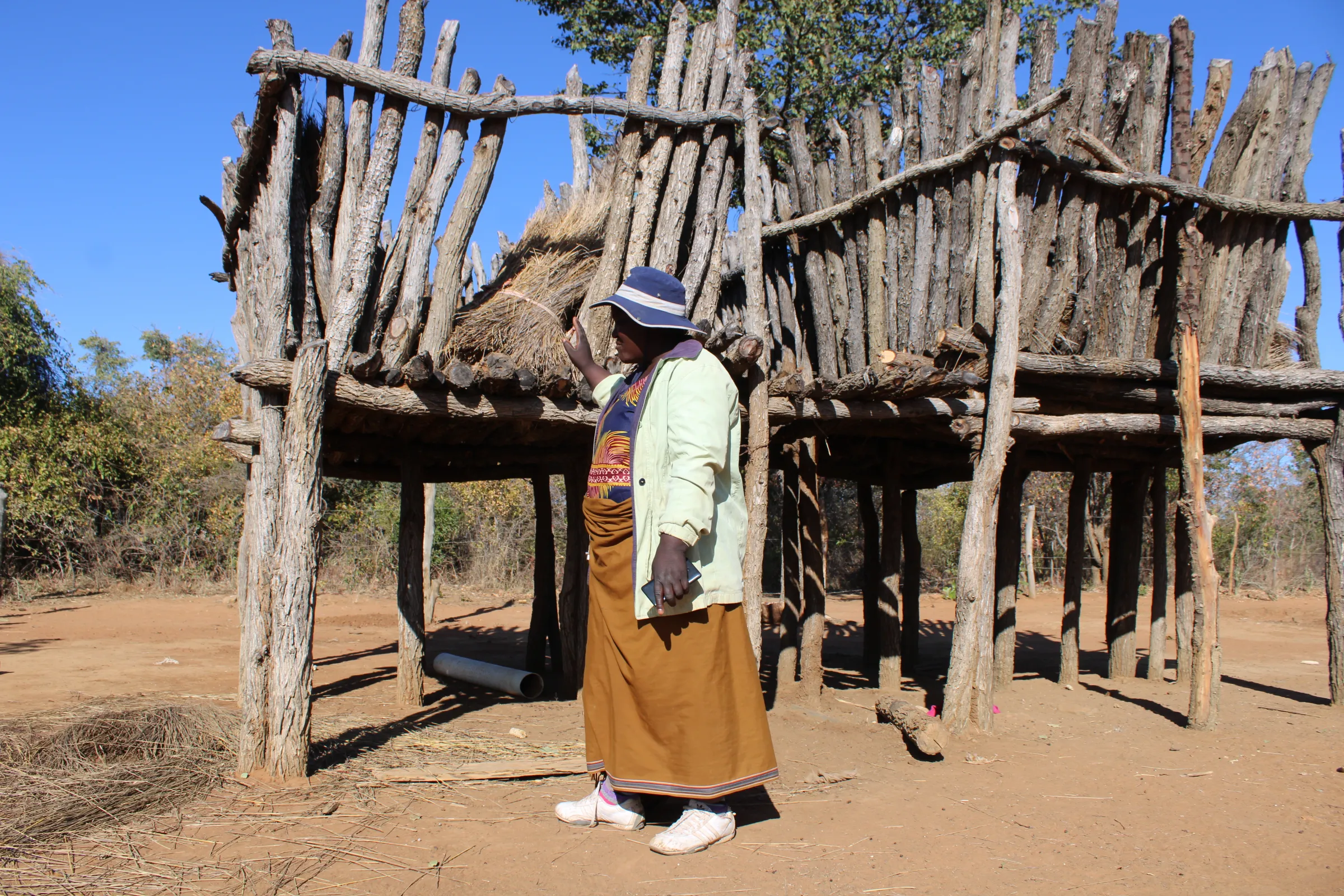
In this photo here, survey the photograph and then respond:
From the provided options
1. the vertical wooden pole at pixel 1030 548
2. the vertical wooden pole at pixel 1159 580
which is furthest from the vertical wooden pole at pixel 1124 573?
the vertical wooden pole at pixel 1030 548

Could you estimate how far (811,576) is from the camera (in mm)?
7238

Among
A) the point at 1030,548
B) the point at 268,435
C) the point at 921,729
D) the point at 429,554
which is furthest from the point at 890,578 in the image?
the point at 1030,548

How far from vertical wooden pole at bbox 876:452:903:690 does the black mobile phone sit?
4.96m

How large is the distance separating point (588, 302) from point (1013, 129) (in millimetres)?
3018

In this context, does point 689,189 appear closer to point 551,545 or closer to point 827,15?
point 551,545

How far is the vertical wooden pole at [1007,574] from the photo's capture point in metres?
7.96

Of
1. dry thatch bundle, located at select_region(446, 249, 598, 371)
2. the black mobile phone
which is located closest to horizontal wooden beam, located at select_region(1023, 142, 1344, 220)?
dry thatch bundle, located at select_region(446, 249, 598, 371)

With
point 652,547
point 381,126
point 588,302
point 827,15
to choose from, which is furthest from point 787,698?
point 827,15

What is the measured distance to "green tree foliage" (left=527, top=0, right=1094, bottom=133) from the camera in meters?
13.3

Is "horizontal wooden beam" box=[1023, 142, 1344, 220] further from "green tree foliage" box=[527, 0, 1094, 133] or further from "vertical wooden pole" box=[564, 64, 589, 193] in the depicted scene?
"green tree foliage" box=[527, 0, 1094, 133]

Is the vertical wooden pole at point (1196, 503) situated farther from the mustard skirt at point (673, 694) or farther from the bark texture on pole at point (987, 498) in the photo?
the mustard skirt at point (673, 694)

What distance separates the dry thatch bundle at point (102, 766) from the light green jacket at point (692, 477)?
2.39 m

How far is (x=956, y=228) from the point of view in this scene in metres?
6.34

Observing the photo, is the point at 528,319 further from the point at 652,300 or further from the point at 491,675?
the point at 491,675
